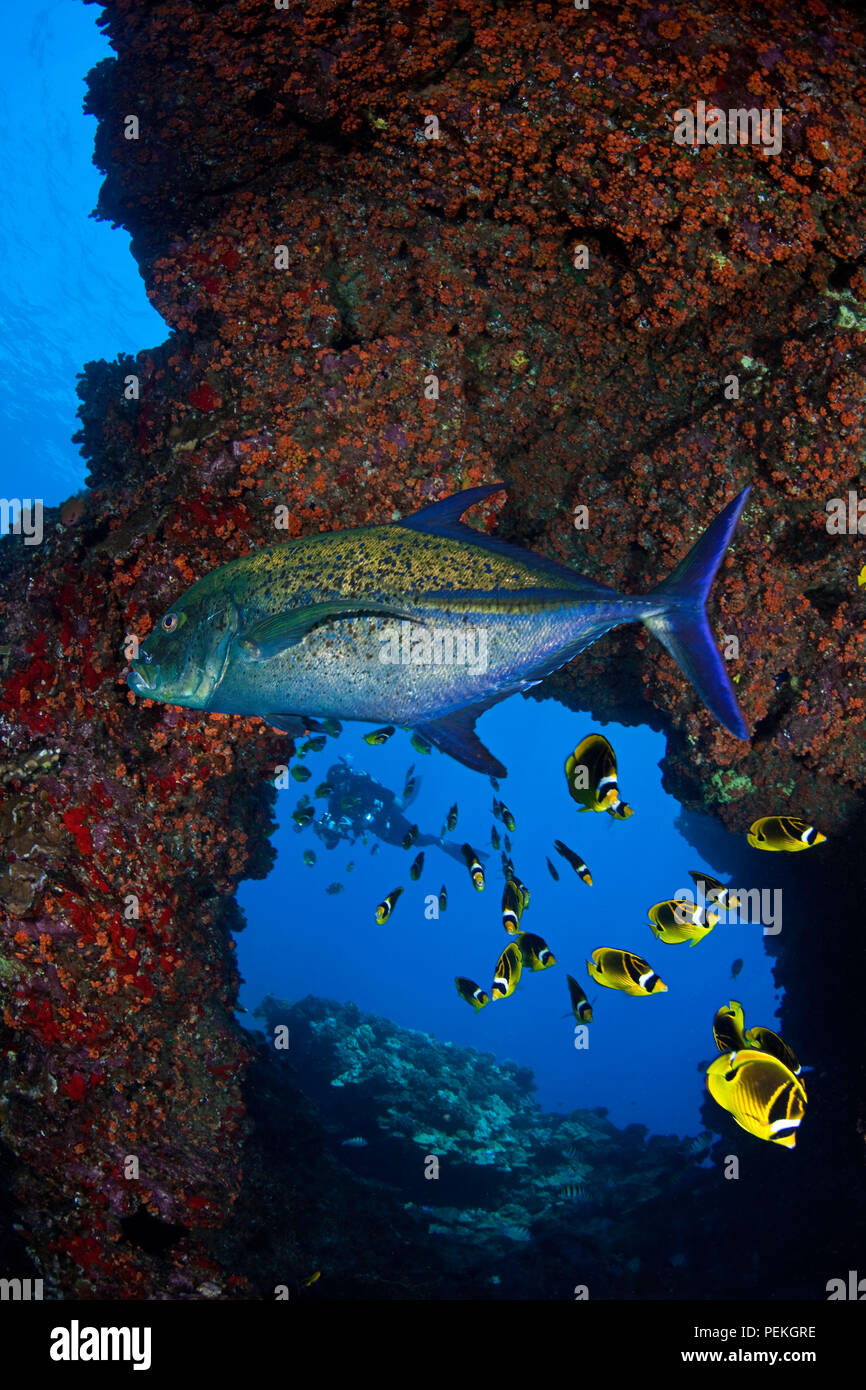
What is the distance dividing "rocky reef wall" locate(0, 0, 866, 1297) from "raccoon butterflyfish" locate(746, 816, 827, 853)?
0.88m

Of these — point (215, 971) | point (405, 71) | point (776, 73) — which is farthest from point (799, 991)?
point (405, 71)

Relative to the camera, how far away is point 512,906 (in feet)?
18.4

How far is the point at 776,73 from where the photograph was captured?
3.82 meters

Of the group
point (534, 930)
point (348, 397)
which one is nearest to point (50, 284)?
point (348, 397)

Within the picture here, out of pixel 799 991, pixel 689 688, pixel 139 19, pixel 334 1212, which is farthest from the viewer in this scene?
pixel 799 991

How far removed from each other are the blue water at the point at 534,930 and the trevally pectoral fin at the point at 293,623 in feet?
165

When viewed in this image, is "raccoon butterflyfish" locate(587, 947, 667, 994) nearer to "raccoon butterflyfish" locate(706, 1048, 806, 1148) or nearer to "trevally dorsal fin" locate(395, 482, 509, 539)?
"raccoon butterflyfish" locate(706, 1048, 806, 1148)

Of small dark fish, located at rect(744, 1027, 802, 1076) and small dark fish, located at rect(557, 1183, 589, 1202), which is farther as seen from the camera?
small dark fish, located at rect(557, 1183, 589, 1202)

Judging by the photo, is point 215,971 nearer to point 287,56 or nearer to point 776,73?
point 287,56

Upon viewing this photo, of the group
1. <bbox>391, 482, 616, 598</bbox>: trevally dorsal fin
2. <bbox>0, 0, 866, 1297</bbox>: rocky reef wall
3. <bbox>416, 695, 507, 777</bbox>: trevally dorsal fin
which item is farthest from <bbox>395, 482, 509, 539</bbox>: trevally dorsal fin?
<bbox>0, 0, 866, 1297</bbox>: rocky reef wall

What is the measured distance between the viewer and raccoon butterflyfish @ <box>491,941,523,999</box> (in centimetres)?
528

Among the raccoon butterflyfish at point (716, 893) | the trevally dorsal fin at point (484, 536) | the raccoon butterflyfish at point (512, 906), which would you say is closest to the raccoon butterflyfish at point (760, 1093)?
the raccoon butterflyfish at point (716, 893)

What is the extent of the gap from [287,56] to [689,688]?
5.98m

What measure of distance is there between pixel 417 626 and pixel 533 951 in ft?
14.3
